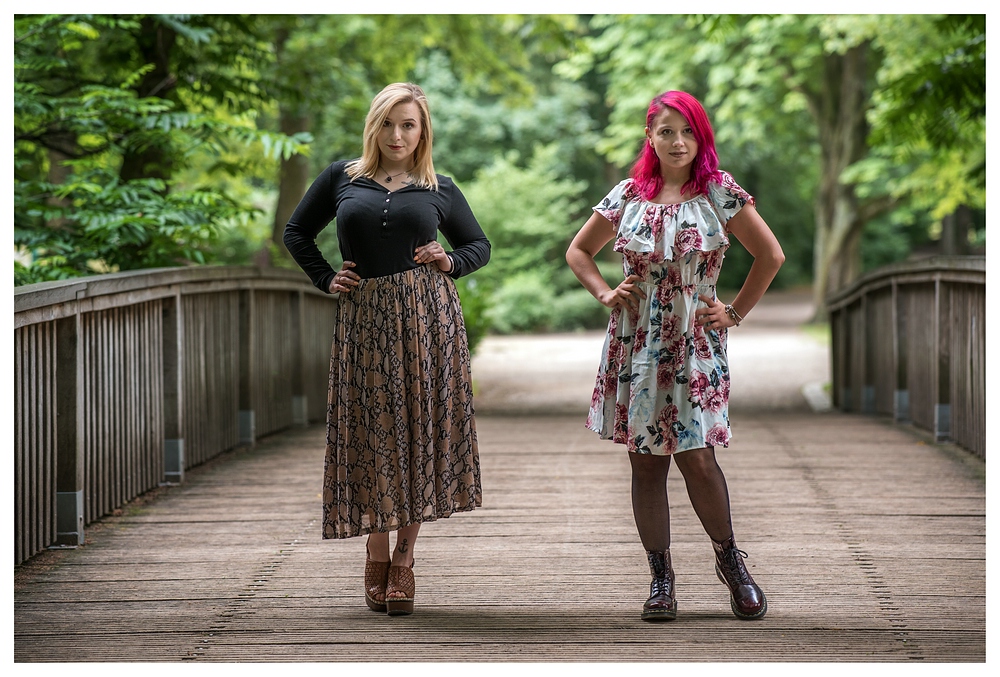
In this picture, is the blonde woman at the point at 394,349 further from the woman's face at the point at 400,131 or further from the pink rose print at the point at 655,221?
the pink rose print at the point at 655,221

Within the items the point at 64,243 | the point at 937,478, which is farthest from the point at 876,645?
the point at 64,243

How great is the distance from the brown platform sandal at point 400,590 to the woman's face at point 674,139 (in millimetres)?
1498

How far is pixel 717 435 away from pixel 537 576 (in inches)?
38.0

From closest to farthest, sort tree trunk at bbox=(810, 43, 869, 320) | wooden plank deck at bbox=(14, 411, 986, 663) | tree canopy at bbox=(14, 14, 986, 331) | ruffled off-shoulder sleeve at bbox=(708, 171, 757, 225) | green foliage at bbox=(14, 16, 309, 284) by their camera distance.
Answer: wooden plank deck at bbox=(14, 411, 986, 663), ruffled off-shoulder sleeve at bbox=(708, 171, 757, 225), green foliage at bbox=(14, 16, 309, 284), tree canopy at bbox=(14, 14, 986, 331), tree trunk at bbox=(810, 43, 869, 320)

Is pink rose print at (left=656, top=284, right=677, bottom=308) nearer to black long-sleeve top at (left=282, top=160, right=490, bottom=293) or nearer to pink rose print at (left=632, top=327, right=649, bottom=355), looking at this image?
pink rose print at (left=632, top=327, right=649, bottom=355)

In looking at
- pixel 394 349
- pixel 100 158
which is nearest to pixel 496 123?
pixel 100 158

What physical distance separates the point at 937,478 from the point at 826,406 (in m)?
5.70

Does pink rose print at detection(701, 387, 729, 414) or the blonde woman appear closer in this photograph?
pink rose print at detection(701, 387, 729, 414)

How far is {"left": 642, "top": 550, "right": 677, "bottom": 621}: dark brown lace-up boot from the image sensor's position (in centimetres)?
318

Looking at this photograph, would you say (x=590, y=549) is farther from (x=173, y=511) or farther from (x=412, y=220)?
(x=173, y=511)

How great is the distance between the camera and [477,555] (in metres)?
4.01

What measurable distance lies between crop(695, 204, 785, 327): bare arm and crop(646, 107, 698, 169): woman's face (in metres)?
0.23

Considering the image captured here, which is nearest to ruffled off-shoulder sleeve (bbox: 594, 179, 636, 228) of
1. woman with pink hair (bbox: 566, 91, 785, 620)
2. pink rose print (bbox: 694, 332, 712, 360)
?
woman with pink hair (bbox: 566, 91, 785, 620)

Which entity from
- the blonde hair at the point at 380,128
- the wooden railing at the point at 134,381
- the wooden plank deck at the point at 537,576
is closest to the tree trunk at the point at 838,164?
the wooden railing at the point at 134,381
